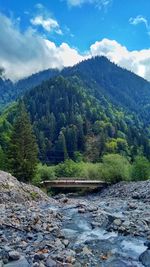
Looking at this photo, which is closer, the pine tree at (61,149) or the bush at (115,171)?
the bush at (115,171)

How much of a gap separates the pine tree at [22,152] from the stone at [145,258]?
182 feet

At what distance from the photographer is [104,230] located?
2498 centimetres

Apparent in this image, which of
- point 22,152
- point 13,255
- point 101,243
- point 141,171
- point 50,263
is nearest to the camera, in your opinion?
point 50,263

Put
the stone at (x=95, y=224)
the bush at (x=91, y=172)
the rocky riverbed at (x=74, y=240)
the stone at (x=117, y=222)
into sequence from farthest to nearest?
the bush at (x=91, y=172)
the stone at (x=95, y=224)
the stone at (x=117, y=222)
the rocky riverbed at (x=74, y=240)

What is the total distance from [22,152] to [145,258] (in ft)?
194

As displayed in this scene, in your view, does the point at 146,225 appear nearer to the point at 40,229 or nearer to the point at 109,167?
the point at 40,229

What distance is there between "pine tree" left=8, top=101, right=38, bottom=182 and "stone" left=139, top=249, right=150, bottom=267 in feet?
182

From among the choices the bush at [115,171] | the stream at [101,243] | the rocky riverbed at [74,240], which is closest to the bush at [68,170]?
the bush at [115,171]

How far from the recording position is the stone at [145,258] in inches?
731

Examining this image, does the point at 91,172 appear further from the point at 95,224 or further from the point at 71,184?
the point at 95,224

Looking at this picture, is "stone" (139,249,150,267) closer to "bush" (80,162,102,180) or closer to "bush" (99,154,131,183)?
"bush" (99,154,131,183)

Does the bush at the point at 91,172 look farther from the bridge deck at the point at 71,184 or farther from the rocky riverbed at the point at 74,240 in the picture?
the rocky riverbed at the point at 74,240

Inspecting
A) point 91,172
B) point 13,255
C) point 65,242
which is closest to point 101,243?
point 65,242

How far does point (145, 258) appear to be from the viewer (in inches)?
758
